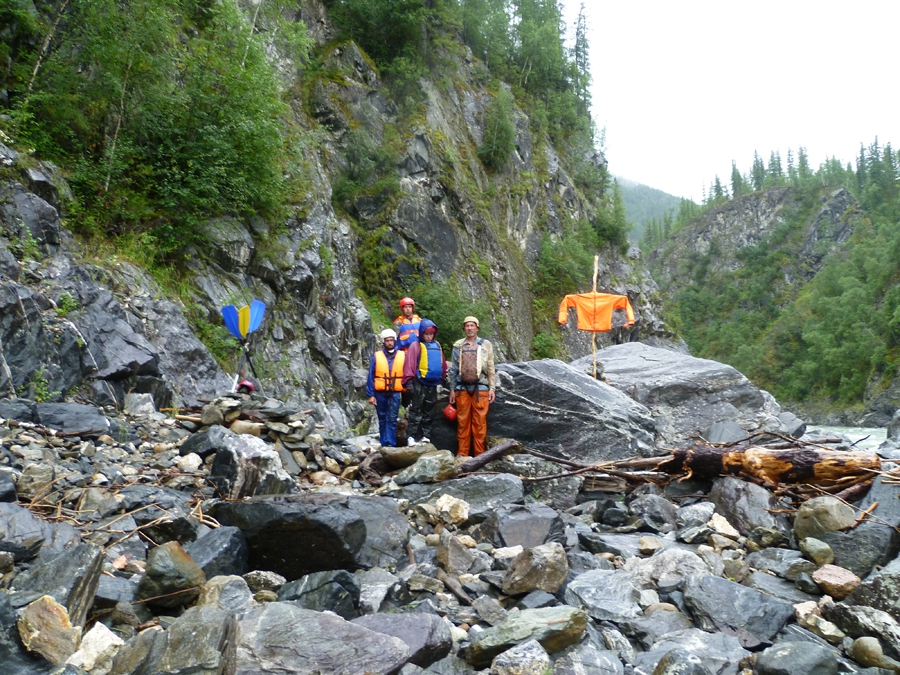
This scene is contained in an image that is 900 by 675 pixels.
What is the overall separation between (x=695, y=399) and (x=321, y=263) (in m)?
10.6

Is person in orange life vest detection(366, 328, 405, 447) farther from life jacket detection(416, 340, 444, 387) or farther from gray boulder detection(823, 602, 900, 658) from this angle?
gray boulder detection(823, 602, 900, 658)

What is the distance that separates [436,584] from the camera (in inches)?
145

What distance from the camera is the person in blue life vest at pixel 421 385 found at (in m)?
8.16

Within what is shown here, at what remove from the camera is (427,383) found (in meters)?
8.23

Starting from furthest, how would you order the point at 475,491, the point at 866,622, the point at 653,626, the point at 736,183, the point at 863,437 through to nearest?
1. the point at 736,183
2. the point at 863,437
3. the point at 475,491
4. the point at 653,626
5. the point at 866,622

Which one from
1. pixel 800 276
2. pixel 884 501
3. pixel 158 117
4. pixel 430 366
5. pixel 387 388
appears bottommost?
pixel 884 501

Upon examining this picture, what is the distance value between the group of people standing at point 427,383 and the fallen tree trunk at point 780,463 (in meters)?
2.70

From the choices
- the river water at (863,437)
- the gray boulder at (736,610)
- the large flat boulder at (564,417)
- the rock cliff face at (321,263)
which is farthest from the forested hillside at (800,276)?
the gray boulder at (736,610)

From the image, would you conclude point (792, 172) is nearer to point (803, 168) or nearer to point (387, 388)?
point (803, 168)

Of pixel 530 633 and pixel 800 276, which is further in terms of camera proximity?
pixel 800 276

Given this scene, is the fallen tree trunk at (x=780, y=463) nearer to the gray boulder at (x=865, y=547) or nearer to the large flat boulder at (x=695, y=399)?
the gray boulder at (x=865, y=547)

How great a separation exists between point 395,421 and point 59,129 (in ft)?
26.3

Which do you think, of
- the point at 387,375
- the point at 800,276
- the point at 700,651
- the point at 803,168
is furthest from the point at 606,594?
the point at 803,168

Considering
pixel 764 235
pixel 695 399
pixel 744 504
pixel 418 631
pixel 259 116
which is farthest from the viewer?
pixel 764 235
